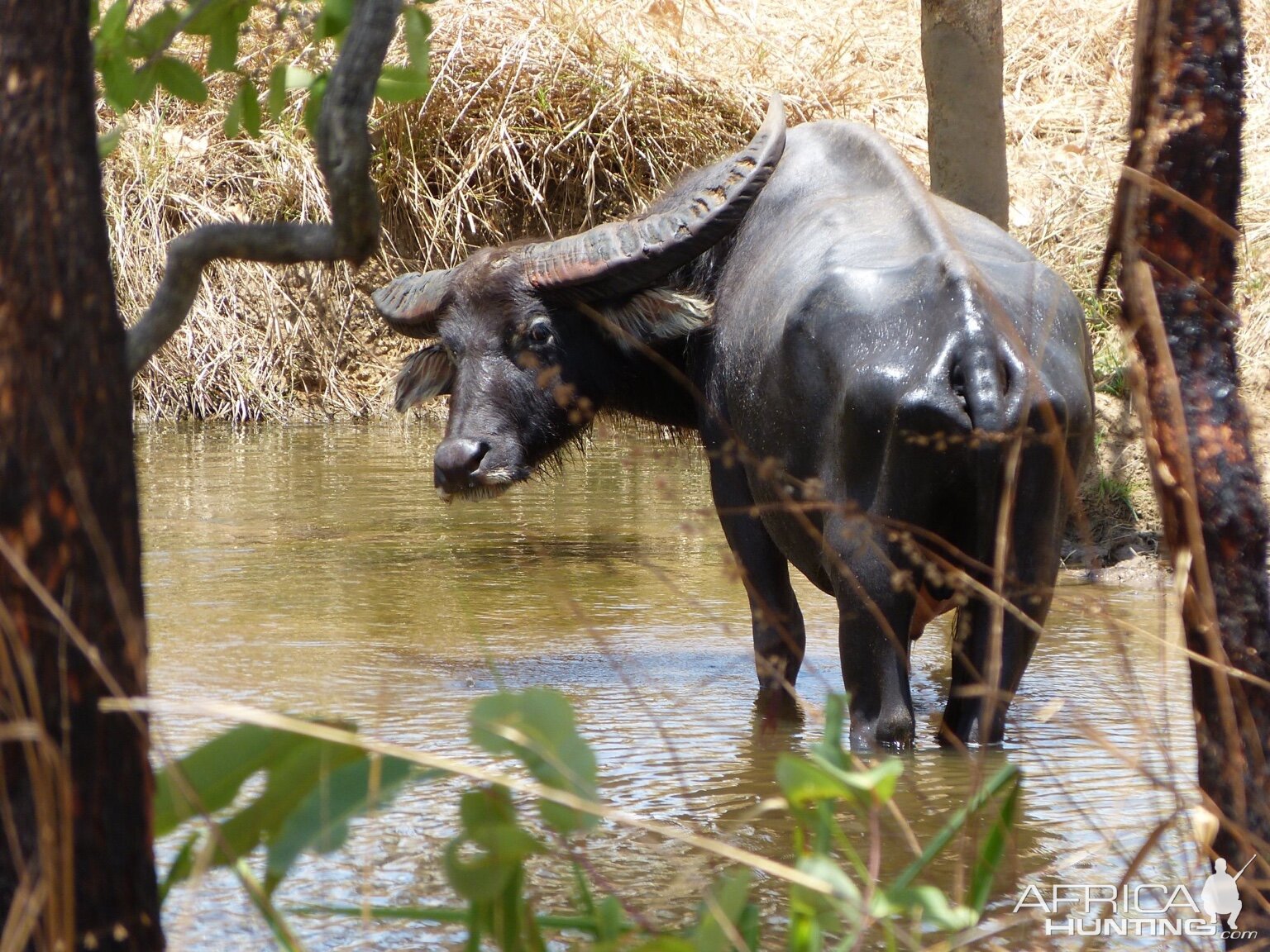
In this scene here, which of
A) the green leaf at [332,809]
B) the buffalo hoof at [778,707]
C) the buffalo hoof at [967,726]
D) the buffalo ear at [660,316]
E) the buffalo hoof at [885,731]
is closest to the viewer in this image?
the green leaf at [332,809]

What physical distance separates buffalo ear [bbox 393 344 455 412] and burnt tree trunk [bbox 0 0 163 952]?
3.69 m

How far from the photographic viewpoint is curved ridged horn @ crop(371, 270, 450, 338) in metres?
5.33

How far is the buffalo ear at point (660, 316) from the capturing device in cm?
494

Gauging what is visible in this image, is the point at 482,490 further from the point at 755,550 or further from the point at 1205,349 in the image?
the point at 1205,349

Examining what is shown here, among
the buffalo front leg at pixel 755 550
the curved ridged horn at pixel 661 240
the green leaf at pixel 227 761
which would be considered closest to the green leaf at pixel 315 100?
the green leaf at pixel 227 761

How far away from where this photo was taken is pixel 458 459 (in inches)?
196

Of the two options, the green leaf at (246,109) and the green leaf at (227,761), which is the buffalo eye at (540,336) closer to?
the green leaf at (246,109)

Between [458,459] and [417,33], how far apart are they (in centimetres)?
291

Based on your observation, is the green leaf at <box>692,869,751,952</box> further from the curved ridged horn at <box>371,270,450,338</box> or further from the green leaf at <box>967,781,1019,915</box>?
the curved ridged horn at <box>371,270,450,338</box>

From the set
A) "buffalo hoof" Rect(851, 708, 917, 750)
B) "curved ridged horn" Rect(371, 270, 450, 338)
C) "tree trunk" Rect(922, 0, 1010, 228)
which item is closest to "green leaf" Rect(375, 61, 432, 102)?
"buffalo hoof" Rect(851, 708, 917, 750)

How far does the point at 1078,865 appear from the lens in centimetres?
327

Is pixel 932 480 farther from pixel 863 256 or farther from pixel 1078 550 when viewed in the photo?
pixel 1078 550

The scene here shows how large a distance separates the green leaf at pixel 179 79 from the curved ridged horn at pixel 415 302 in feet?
9.34

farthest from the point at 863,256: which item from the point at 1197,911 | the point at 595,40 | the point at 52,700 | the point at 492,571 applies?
the point at 595,40
